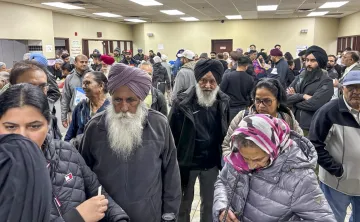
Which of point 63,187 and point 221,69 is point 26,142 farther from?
point 221,69

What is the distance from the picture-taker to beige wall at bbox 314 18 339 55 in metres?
15.0

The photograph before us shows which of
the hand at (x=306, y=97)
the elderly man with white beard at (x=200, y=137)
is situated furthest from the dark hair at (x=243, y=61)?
the elderly man with white beard at (x=200, y=137)

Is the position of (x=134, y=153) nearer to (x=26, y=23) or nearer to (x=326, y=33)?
(x=26, y=23)

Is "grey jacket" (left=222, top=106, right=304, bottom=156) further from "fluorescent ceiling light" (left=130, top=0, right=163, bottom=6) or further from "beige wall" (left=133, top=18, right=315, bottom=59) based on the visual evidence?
"beige wall" (left=133, top=18, right=315, bottom=59)

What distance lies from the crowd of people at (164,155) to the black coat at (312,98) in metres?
1.07

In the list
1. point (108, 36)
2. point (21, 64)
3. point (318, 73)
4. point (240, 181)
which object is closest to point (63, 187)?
point (240, 181)

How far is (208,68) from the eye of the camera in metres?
2.63

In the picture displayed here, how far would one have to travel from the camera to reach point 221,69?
8.86 feet

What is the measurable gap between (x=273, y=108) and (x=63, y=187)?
4.95 feet

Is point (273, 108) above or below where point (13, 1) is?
below

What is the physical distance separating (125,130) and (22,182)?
87cm

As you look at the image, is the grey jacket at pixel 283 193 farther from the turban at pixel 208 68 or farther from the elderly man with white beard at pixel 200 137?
the turban at pixel 208 68

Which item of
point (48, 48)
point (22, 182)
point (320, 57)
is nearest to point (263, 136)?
point (22, 182)

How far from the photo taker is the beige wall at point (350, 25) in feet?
40.8
